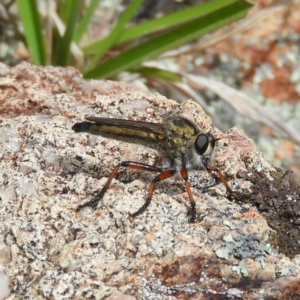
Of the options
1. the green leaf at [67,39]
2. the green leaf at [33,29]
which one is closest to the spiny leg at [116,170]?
the green leaf at [67,39]

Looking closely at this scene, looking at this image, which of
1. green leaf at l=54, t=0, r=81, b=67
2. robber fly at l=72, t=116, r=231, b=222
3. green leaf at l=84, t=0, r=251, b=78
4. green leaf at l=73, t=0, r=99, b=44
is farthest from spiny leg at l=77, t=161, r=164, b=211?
green leaf at l=73, t=0, r=99, b=44

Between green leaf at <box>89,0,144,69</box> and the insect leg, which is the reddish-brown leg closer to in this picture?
the insect leg

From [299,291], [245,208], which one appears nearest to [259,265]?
[299,291]

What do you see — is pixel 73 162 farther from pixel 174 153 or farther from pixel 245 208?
pixel 245 208

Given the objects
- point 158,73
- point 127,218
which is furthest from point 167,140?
point 158,73

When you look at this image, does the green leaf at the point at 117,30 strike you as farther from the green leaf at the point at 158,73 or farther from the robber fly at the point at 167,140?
the robber fly at the point at 167,140

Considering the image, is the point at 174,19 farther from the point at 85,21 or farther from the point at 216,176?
the point at 216,176
